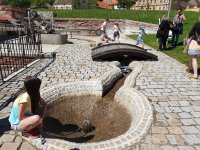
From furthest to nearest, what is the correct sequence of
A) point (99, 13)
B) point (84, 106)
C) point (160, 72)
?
point (99, 13) → point (160, 72) → point (84, 106)

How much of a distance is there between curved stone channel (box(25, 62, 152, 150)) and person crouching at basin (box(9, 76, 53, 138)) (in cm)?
34

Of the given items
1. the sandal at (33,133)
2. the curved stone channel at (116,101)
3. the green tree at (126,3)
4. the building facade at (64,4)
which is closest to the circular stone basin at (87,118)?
the curved stone channel at (116,101)

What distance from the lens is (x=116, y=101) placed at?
651 centimetres

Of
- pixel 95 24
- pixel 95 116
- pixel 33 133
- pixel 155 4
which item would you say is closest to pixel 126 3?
pixel 155 4

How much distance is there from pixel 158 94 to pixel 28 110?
4002mm

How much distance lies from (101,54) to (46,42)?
283 inches

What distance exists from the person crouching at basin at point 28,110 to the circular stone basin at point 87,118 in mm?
993

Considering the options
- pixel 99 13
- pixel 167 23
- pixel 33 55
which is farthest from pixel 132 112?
pixel 99 13

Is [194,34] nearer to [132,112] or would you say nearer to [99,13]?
[132,112]

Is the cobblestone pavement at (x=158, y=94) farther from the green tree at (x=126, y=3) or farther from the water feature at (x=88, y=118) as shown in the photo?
the green tree at (x=126, y=3)

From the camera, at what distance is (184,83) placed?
7.51 metres

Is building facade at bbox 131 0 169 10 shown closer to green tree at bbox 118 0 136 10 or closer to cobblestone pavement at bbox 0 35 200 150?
green tree at bbox 118 0 136 10

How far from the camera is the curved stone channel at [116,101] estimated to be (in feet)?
12.9

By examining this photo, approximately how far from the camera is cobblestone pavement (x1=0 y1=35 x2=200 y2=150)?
164 inches
